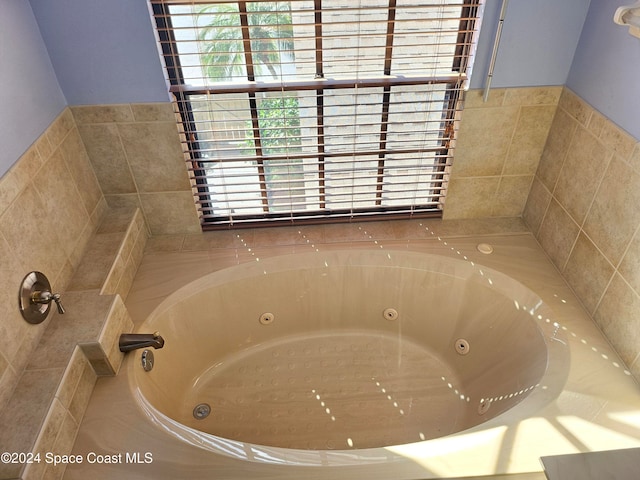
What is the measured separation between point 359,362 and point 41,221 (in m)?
1.44

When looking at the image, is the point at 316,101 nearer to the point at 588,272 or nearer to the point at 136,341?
the point at 136,341

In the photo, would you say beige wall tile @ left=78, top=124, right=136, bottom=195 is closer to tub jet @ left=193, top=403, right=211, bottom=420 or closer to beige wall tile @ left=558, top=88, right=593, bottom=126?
tub jet @ left=193, top=403, right=211, bottom=420

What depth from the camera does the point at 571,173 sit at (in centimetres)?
184

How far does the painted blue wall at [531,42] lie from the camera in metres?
1.66

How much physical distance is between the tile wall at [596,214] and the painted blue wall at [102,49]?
1.63 meters

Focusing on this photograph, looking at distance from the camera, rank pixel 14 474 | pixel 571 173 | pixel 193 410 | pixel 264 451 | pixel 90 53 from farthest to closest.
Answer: pixel 193 410 < pixel 571 173 < pixel 90 53 < pixel 264 451 < pixel 14 474

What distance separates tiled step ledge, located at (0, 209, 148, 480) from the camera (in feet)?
4.16

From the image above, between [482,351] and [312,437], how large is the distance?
2.70 ft

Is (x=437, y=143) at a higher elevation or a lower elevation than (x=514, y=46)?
lower

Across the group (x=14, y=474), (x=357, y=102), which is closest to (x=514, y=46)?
(x=357, y=102)

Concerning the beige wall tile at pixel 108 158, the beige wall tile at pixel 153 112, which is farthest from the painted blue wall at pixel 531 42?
the beige wall tile at pixel 108 158

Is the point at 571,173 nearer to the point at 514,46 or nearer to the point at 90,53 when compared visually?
the point at 514,46

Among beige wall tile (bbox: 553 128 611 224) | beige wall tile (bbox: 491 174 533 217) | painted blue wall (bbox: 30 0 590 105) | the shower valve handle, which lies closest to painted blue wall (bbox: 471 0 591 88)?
painted blue wall (bbox: 30 0 590 105)

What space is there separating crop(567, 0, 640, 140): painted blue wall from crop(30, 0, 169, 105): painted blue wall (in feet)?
5.24
